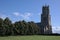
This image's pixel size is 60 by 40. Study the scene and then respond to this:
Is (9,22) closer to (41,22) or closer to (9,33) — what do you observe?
(9,33)

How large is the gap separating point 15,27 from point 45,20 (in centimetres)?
10518

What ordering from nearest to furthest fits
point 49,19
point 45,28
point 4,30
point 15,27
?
point 4,30
point 15,27
point 45,28
point 49,19

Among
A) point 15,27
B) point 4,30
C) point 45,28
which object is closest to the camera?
point 4,30

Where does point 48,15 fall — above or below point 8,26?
above

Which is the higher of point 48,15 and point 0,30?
point 48,15

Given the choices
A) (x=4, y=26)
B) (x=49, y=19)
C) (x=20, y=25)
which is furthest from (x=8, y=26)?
(x=49, y=19)

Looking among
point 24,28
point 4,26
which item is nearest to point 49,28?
point 24,28

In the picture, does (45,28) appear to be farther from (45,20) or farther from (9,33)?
(9,33)

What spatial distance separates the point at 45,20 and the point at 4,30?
11353 centimetres

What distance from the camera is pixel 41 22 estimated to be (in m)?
196

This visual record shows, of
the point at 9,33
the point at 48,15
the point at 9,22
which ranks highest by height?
the point at 48,15

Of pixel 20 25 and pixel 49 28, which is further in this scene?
pixel 49 28

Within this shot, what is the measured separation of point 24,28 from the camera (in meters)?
98.4

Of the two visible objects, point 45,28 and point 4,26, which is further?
point 45,28
